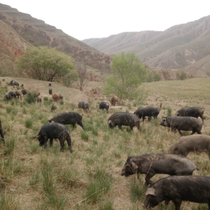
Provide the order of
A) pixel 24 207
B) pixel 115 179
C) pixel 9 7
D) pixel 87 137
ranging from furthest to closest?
pixel 9 7 < pixel 87 137 < pixel 115 179 < pixel 24 207

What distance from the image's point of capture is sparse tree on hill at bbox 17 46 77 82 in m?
35.0

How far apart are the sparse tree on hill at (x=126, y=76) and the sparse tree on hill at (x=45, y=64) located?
13.0 m

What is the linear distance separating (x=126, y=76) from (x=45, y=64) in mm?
16347

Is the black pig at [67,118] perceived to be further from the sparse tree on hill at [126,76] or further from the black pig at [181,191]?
the sparse tree on hill at [126,76]

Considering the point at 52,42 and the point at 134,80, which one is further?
the point at 52,42

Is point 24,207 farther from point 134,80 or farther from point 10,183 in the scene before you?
point 134,80

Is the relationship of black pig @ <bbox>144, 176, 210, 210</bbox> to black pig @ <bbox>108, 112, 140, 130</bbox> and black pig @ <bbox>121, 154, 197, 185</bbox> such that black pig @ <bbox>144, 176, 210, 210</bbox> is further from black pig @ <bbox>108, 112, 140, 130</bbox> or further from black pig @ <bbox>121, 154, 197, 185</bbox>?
black pig @ <bbox>108, 112, 140, 130</bbox>

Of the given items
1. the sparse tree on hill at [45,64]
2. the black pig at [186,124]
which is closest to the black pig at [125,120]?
the black pig at [186,124]

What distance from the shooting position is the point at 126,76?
26594 mm

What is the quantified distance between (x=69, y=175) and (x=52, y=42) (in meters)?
92.4

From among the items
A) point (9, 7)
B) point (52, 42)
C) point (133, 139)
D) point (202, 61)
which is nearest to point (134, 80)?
point (133, 139)

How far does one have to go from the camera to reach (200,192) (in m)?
3.94

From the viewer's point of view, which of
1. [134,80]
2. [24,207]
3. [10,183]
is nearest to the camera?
[24,207]

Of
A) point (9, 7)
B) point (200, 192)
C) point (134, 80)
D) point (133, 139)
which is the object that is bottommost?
point (133, 139)
